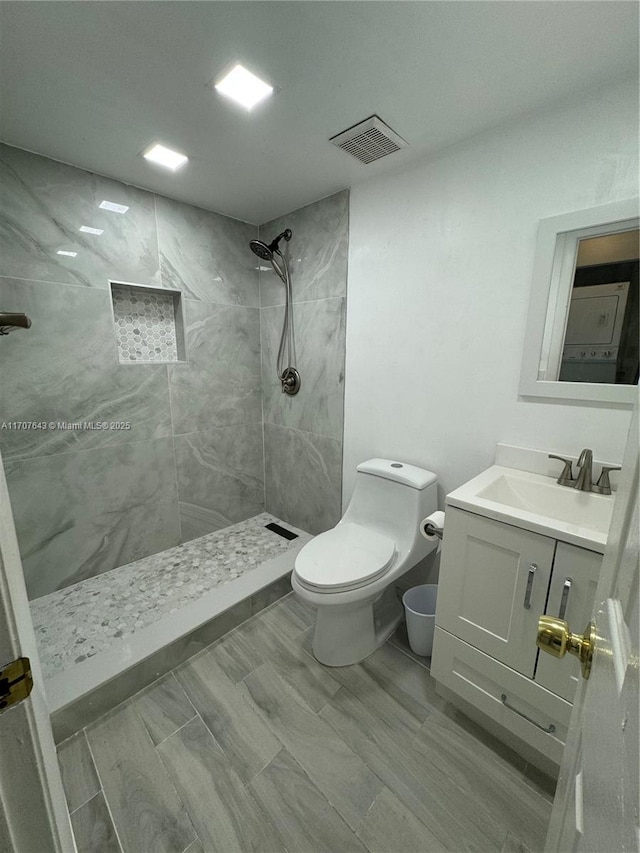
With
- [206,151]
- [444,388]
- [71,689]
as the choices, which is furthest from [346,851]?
[206,151]

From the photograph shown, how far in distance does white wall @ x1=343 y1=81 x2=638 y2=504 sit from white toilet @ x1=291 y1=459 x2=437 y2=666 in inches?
8.0

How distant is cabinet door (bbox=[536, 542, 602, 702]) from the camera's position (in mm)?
927

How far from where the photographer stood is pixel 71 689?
1267 mm

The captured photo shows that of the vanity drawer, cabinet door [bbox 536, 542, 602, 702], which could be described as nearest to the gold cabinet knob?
cabinet door [bbox 536, 542, 602, 702]

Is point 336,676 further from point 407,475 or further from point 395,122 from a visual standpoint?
point 395,122

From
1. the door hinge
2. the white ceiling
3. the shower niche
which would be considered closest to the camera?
the door hinge

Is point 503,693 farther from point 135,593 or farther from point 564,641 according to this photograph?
point 135,593

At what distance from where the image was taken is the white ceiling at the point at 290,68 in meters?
0.90

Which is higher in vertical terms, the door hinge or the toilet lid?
the door hinge

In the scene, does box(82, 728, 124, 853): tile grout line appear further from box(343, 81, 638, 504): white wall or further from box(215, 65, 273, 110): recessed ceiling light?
box(215, 65, 273, 110): recessed ceiling light

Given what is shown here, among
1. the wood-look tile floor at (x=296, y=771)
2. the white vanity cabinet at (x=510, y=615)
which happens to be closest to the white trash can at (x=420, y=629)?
the wood-look tile floor at (x=296, y=771)

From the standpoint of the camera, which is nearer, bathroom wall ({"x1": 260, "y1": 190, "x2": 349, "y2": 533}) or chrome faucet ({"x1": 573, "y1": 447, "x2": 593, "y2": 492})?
chrome faucet ({"x1": 573, "y1": 447, "x2": 593, "y2": 492})

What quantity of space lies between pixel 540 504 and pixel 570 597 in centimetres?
42

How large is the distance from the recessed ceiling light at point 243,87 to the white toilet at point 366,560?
155 cm
